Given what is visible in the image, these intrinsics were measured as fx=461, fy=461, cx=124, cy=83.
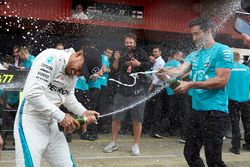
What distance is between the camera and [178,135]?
930 centimetres

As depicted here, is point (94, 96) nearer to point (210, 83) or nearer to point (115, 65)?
point (115, 65)

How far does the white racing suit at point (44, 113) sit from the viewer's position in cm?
389

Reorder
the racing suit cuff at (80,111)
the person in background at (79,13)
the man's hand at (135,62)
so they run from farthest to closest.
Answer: the person in background at (79,13) → the man's hand at (135,62) → the racing suit cuff at (80,111)

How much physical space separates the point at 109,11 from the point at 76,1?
78cm

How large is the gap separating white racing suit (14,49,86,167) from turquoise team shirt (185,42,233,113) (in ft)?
A: 4.66

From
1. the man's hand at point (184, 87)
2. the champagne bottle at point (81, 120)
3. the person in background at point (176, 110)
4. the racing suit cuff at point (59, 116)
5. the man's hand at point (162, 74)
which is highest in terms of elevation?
the man's hand at point (162, 74)

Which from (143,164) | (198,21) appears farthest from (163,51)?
(198,21)

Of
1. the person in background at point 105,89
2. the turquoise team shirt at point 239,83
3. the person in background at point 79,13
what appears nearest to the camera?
the turquoise team shirt at point 239,83

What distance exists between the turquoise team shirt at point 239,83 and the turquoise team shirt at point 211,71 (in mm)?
3298

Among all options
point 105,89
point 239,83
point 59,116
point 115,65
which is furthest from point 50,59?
point 239,83

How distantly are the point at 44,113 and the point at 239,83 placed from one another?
5.01 m

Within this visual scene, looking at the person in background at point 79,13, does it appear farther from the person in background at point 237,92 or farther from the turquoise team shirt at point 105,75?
the person in background at point 237,92

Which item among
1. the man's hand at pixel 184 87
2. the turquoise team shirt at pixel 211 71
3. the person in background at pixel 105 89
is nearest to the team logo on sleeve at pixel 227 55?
the turquoise team shirt at pixel 211 71

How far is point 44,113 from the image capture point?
3.95 metres
